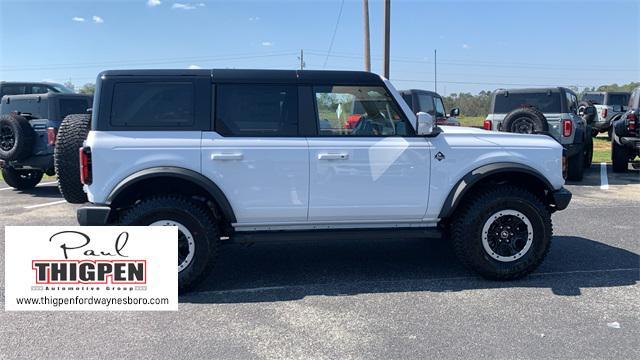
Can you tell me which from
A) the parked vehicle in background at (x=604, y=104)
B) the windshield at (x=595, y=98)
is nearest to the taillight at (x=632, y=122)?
the parked vehicle in background at (x=604, y=104)

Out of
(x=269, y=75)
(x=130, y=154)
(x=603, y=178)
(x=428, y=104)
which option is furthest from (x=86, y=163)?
(x=603, y=178)

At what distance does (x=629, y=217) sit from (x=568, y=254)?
247 cm

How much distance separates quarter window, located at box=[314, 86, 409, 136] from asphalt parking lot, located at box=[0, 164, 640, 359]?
137 centimetres

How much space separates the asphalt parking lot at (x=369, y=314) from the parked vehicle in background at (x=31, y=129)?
13.9ft

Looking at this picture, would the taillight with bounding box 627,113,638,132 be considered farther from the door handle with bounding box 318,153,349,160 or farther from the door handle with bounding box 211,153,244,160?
the door handle with bounding box 211,153,244,160

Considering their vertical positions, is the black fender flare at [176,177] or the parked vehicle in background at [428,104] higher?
the parked vehicle in background at [428,104]

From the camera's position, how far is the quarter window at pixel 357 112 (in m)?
4.52

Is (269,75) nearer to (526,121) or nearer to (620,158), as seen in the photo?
(526,121)

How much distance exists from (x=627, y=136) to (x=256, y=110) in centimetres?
967

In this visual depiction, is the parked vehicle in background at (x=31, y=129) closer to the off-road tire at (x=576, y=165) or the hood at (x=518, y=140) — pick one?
the hood at (x=518, y=140)

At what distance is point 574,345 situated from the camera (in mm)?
3377

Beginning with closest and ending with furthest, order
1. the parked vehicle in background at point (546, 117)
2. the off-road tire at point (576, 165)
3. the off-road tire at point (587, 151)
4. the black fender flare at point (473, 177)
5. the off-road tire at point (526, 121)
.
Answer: the black fender flare at point (473, 177)
the off-road tire at point (526, 121)
the parked vehicle in background at point (546, 117)
the off-road tire at point (576, 165)
the off-road tire at point (587, 151)

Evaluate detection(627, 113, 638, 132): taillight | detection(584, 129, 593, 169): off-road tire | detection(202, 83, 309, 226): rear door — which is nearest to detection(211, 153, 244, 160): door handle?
detection(202, 83, 309, 226): rear door

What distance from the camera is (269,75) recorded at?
4445 millimetres
